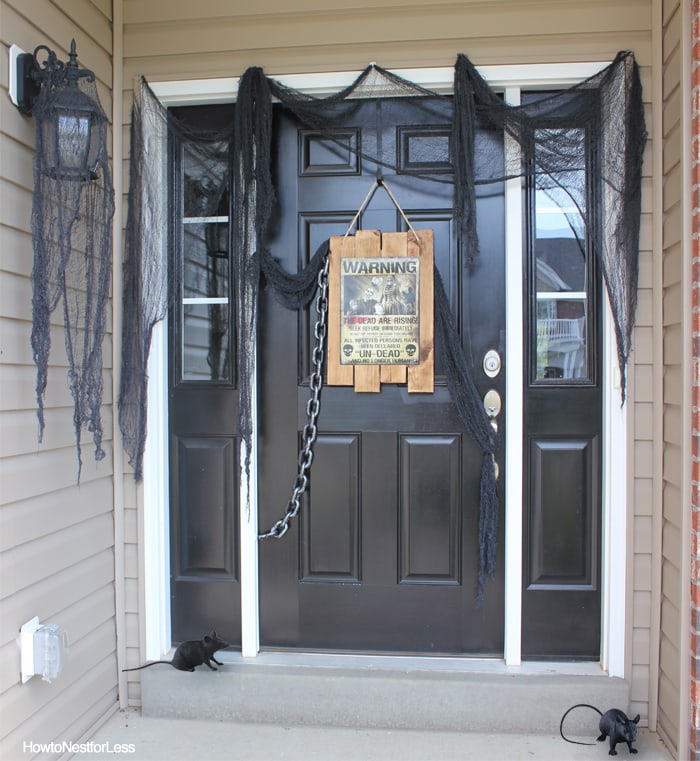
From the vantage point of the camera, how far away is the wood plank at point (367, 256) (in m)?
2.18

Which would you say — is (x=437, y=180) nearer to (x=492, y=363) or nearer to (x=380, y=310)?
(x=380, y=310)

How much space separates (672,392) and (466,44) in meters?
1.43

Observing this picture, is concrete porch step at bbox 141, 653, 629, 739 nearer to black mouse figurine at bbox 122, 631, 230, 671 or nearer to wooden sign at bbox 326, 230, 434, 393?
black mouse figurine at bbox 122, 631, 230, 671

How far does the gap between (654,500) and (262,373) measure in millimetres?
1512

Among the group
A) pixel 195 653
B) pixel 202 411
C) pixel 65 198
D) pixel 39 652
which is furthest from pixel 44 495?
pixel 65 198

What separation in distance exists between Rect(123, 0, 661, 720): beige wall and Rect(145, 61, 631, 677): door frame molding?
0.04 meters

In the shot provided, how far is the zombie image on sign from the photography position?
2.15 metres

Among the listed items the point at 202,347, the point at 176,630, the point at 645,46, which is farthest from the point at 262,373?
the point at 645,46

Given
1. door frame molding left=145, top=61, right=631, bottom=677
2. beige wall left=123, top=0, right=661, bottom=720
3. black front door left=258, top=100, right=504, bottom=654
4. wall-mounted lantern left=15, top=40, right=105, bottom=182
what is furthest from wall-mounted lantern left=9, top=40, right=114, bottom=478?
black front door left=258, top=100, right=504, bottom=654

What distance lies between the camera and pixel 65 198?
1765mm

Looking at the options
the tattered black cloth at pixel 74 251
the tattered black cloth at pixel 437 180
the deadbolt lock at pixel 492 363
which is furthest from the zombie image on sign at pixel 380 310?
the tattered black cloth at pixel 74 251

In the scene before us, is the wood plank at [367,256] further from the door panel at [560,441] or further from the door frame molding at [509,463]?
the door panel at [560,441]

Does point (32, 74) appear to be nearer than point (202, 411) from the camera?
Yes

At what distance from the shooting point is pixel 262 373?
7.47ft
